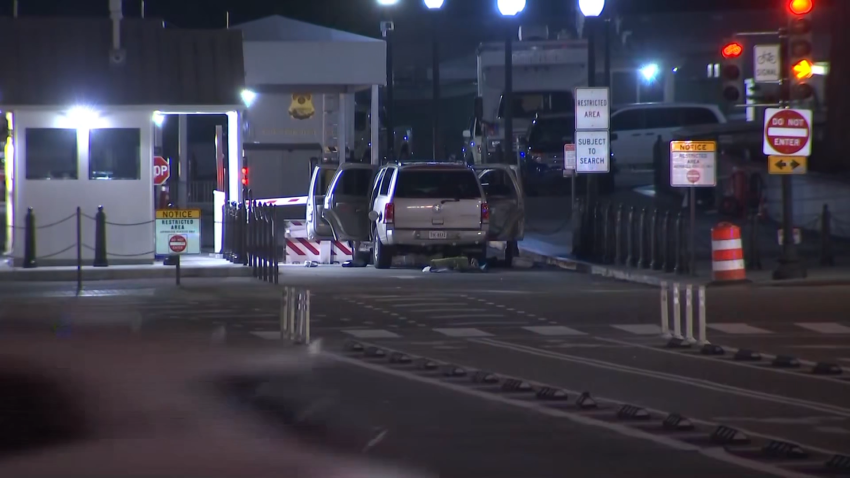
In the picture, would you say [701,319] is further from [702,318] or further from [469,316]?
[469,316]

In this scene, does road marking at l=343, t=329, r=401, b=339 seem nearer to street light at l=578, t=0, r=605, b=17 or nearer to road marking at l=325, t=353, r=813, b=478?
road marking at l=325, t=353, r=813, b=478

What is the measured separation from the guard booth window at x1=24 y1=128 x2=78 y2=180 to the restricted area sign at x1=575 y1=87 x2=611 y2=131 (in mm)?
9547

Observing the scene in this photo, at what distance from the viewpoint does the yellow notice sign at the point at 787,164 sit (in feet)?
77.4

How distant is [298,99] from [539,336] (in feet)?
74.5

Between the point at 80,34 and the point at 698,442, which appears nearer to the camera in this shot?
the point at 698,442

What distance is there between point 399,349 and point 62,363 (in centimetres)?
355

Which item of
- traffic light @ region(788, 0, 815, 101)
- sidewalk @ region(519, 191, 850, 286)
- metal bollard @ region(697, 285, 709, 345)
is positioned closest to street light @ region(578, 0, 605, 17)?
sidewalk @ region(519, 191, 850, 286)

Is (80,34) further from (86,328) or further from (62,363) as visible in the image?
(62,363)

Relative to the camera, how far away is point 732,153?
3931 cm

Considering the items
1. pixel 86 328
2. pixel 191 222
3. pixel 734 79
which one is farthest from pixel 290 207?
pixel 86 328

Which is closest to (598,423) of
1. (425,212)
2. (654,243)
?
(654,243)

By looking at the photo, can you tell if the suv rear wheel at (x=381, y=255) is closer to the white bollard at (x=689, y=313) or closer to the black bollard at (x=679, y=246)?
the black bollard at (x=679, y=246)

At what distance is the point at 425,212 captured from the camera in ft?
87.2

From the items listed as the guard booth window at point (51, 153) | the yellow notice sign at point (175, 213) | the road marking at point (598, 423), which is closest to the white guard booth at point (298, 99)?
the yellow notice sign at point (175, 213)
